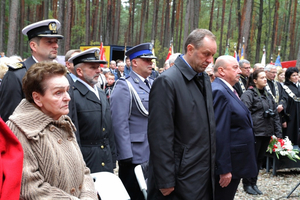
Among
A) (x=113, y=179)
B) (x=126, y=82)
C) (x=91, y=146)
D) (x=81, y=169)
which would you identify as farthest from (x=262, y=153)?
(x=81, y=169)

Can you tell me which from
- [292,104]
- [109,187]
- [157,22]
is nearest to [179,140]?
[109,187]

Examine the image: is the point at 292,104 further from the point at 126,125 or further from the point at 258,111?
the point at 126,125

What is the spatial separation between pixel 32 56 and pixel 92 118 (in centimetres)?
84

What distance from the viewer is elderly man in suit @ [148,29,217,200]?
2.69 m

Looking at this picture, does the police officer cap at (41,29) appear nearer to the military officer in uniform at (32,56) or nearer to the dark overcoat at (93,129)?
the military officer in uniform at (32,56)

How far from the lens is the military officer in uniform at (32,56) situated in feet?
9.12

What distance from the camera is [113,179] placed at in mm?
2650

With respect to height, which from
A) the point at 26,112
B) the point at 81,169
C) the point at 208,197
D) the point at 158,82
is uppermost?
the point at 158,82

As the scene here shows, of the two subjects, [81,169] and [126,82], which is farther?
[126,82]

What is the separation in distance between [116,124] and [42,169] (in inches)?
70.5

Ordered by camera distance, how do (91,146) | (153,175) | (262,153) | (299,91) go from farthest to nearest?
(299,91) < (262,153) < (91,146) < (153,175)

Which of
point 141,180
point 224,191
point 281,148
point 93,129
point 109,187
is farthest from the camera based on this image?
point 281,148

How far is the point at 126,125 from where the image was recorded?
149 inches

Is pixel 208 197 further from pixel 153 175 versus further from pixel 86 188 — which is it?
pixel 86 188
